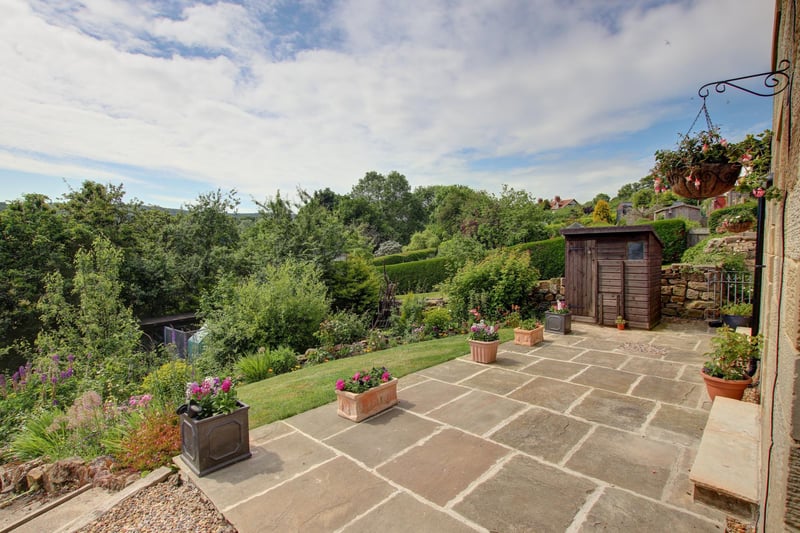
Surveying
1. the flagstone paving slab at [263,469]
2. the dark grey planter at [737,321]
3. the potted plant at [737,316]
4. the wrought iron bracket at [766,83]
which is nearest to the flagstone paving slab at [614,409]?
the flagstone paving slab at [263,469]

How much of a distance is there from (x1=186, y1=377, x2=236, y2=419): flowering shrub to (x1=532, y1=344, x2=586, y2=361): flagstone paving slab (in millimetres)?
4733

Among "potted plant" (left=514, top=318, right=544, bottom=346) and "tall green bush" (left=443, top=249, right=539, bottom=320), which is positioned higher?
"tall green bush" (left=443, top=249, right=539, bottom=320)

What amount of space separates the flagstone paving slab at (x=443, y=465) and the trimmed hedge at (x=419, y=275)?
1432 centimetres

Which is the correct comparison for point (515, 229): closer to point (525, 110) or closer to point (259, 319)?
point (525, 110)

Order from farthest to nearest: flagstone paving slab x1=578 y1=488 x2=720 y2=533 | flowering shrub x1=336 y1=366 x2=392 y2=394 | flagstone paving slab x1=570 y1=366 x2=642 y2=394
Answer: flagstone paving slab x1=570 y1=366 x2=642 y2=394 < flowering shrub x1=336 y1=366 x2=392 y2=394 < flagstone paving slab x1=578 y1=488 x2=720 y2=533

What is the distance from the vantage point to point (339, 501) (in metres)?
2.45

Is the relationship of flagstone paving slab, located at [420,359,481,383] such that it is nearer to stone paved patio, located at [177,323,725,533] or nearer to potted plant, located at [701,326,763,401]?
stone paved patio, located at [177,323,725,533]

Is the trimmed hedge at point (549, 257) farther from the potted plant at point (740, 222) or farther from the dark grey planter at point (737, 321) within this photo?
the dark grey planter at point (737, 321)

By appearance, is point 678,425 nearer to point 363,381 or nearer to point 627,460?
point 627,460

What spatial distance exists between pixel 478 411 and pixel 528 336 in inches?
119

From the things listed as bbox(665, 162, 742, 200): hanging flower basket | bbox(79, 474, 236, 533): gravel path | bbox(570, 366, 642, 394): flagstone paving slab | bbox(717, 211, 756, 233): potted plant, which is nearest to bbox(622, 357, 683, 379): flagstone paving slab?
bbox(570, 366, 642, 394): flagstone paving slab

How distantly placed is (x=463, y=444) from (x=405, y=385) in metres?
1.67

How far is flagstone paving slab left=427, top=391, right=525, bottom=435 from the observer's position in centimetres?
352

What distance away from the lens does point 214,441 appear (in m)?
2.88
